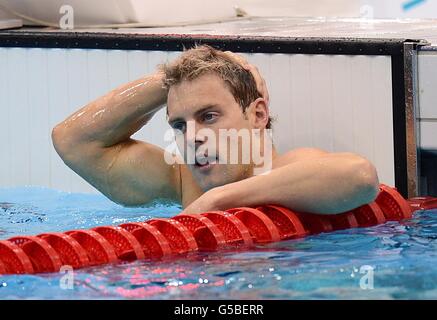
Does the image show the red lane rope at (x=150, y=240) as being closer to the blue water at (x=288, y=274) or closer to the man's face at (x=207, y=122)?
the blue water at (x=288, y=274)

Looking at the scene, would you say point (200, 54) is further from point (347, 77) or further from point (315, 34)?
point (315, 34)

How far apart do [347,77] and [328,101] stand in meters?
0.09

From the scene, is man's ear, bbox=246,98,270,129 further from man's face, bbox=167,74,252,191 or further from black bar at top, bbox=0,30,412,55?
black bar at top, bbox=0,30,412,55

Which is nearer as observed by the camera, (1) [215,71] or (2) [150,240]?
(2) [150,240]

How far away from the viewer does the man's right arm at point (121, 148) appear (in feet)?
8.63

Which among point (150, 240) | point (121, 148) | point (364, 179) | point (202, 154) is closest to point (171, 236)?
point (150, 240)

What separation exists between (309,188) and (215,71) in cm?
39

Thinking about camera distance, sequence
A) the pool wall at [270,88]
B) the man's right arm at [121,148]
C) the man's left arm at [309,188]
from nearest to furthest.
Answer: the man's left arm at [309,188]
the man's right arm at [121,148]
the pool wall at [270,88]

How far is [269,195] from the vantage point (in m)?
2.29

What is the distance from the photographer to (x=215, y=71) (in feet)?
7.97
